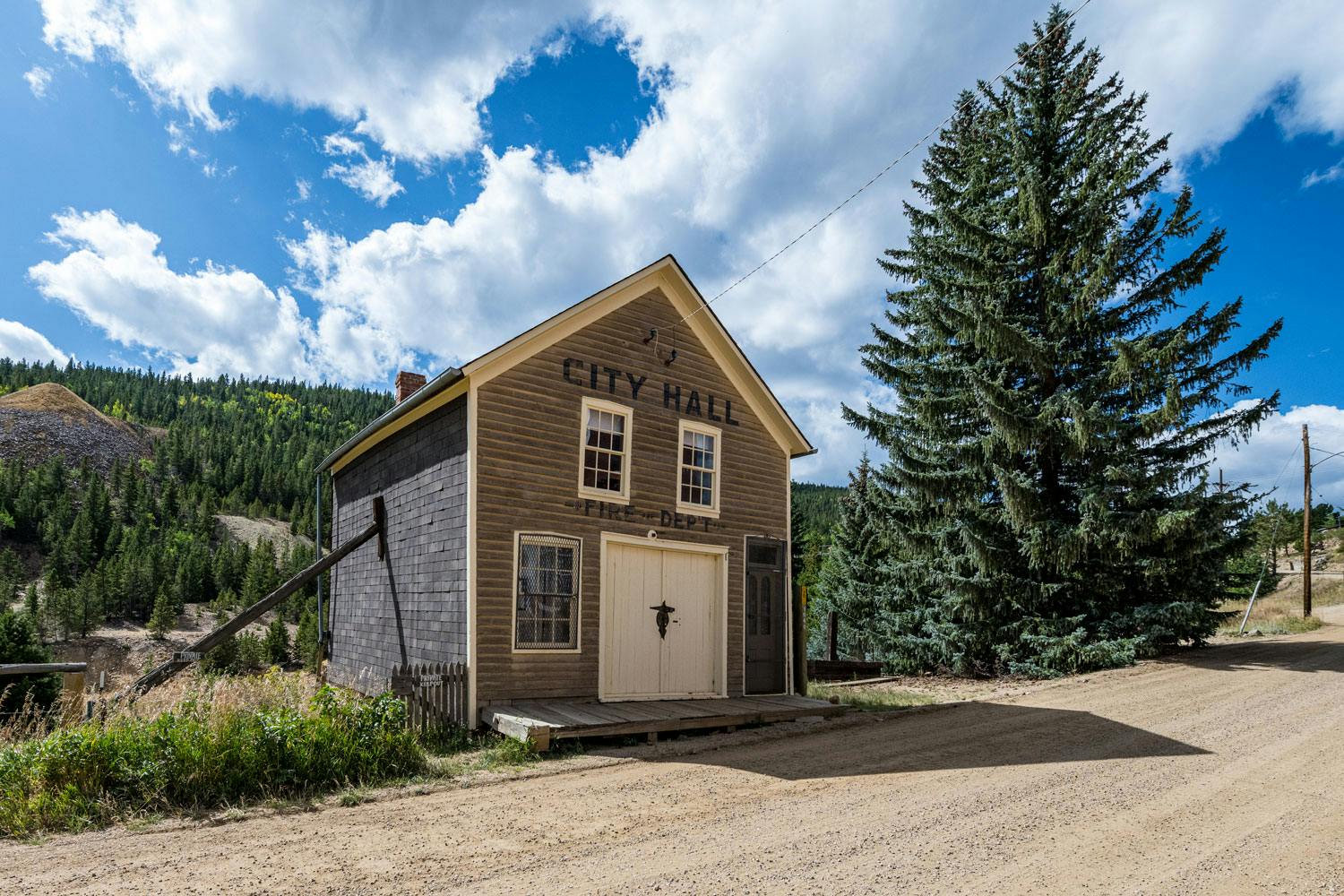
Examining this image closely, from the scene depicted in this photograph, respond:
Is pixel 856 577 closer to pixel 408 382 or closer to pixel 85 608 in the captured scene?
pixel 408 382

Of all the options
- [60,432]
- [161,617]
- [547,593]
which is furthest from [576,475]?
[60,432]

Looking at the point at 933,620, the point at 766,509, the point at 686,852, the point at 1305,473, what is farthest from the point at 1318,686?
the point at 1305,473

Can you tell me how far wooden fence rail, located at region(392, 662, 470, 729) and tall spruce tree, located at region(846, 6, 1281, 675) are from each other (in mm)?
11704

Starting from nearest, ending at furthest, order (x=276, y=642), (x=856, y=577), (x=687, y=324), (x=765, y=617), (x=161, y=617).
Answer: (x=687, y=324), (x=765, y=617), (x=856, y=577), (x=276, y=642), (x=161, y=617)

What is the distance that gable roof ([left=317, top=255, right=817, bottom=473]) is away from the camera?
10.9 meters

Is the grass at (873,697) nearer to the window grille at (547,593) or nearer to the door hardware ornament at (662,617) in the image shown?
the door hardware ornament at (662,617)

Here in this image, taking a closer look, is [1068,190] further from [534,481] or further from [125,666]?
[125,666]

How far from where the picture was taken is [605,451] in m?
12.0

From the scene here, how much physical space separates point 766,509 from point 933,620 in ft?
24.2

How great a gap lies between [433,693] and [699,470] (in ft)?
18.0

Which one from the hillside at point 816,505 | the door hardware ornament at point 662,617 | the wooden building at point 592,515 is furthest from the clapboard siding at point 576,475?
the hillside at point 816,505

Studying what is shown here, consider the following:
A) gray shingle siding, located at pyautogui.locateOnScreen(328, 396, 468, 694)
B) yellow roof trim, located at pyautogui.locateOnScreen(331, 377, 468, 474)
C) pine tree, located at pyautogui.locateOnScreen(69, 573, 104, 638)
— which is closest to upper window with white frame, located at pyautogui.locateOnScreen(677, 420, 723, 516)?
gray shingle siding, located at pyautogui.locateOnScreen(328, 396, 468, 694)

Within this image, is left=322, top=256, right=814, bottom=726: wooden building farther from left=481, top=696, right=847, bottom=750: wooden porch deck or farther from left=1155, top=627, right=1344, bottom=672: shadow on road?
left=1155, top=627, right=1344, bottom=672: shadow on road

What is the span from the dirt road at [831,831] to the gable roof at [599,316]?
5534 mm
